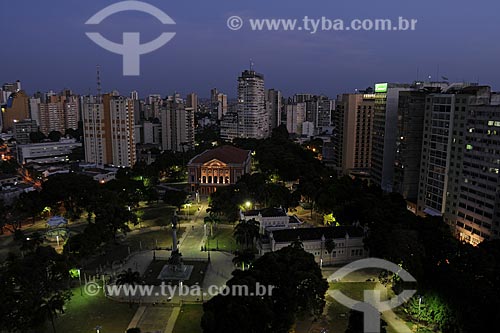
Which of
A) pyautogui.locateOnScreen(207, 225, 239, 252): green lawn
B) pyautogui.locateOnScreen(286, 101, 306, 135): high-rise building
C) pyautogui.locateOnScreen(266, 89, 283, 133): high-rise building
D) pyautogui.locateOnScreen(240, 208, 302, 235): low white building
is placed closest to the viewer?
pyautogui.locateOnScreen(207, 225, 239, 252): green lawn

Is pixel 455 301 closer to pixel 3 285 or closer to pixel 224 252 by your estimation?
pixel 224 252

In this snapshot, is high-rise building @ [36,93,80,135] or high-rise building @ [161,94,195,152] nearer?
high-rise building @ [161,94,195,152]

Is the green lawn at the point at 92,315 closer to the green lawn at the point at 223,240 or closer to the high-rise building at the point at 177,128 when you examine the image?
the green lawn at the point at 223,240

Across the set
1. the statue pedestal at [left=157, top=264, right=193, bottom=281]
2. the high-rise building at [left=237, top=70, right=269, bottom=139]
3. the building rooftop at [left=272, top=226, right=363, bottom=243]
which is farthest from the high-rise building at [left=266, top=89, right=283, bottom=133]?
the statue pedestal at [left=157, top=264, right=193, bottom=281]

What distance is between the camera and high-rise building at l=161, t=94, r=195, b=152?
137750mm

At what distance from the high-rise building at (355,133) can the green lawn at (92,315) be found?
6848 centimetres

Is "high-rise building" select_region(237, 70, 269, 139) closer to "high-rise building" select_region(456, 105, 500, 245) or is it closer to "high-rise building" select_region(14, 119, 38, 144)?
"high-rise building" select_region(14, 119, 38, 144)

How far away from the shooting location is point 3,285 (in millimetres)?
34531

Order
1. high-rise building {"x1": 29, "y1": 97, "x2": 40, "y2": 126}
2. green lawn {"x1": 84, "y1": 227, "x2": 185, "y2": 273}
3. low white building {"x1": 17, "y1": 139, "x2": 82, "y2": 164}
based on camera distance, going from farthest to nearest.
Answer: high-rise building {"x1": 29, "y1": 97, "x2": 40, "y2": 126}
low white building {"x1": 17, "y1": 139, "x2": 82, "y2": 164}
green lawn {"x1": 84, "y1": 227, "x2": 185, "y2": 273}

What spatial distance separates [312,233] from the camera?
5012 cm

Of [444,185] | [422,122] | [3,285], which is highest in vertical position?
[422,122]

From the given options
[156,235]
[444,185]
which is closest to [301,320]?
[156,235]

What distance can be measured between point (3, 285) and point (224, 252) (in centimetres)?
2606

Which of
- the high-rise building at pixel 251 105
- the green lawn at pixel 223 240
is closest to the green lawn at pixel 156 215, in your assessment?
the green lawn at pixel 223 240
